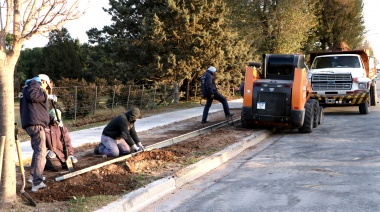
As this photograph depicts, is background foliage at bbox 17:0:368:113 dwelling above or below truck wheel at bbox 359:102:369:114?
above

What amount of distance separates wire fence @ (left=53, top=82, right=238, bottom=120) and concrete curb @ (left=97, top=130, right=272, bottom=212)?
35.5ft

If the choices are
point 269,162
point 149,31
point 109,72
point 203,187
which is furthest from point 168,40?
point 203,187

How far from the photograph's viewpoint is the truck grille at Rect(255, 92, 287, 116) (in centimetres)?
1331

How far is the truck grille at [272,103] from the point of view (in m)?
13.3

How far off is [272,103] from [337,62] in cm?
776

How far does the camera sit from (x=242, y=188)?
735 cm

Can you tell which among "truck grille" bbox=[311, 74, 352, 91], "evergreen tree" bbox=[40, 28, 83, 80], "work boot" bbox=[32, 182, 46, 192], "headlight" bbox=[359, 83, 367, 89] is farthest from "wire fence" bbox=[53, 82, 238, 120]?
"evergreen tree" bbox=[40, 28, 83, 80]

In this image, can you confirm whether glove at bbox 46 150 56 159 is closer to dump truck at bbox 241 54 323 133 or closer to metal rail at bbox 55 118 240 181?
metal rail at bbox 55 118 240 181

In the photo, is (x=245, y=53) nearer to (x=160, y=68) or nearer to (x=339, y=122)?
(x=160, y=68)

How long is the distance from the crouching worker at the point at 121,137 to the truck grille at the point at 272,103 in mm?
5037

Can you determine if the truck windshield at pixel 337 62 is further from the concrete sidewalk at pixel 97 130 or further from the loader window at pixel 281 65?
the loader window at pixel 281 65

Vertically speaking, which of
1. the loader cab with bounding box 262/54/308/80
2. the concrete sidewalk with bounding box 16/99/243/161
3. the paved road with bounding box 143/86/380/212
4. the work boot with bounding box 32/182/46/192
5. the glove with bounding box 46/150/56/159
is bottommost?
the paved road with bounding box 143/86/380/212

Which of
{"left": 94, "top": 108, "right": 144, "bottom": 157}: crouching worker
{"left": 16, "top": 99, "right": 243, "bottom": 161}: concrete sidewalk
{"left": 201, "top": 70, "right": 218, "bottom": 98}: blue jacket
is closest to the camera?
{"left": 94, "top": 108, "right": 144, "bottom": 157}: crouching worker

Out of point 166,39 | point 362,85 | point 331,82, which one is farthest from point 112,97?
point 362,85
